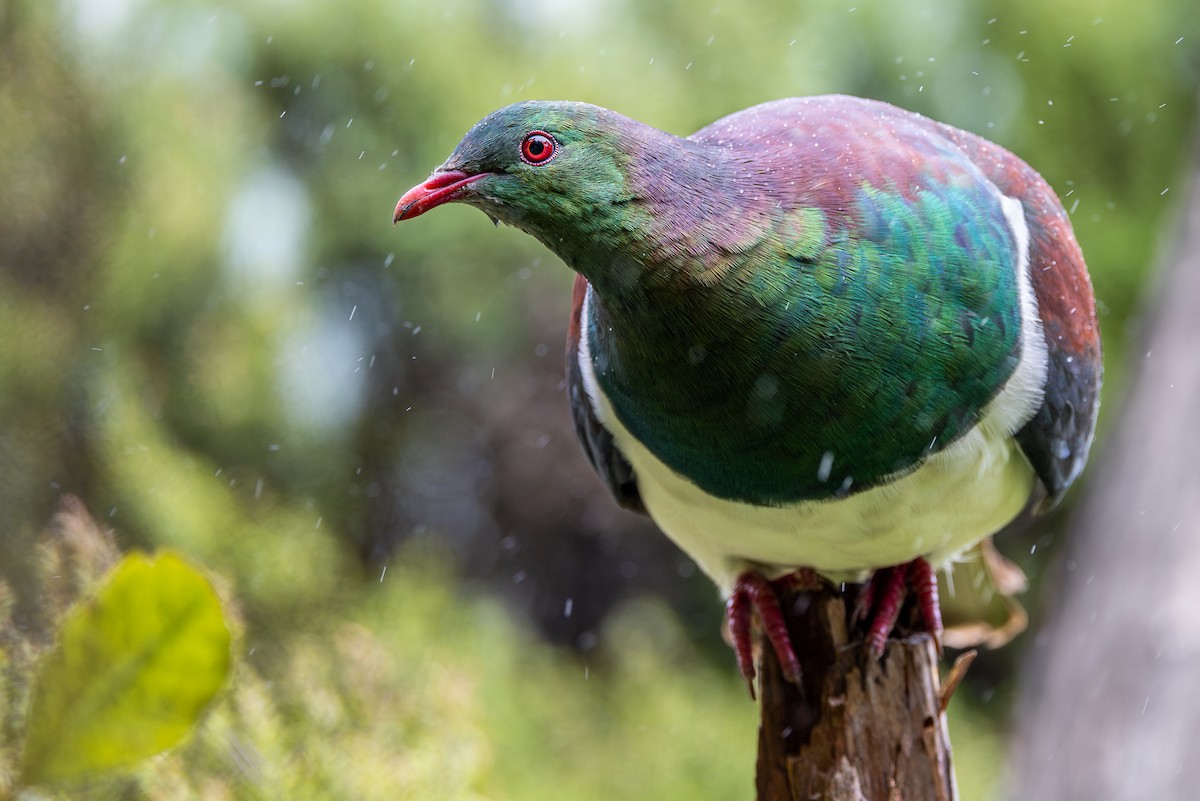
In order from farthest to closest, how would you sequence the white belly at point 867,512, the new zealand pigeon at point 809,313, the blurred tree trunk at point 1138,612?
1. the blurred tree trunk at point 1138,612
2. the white belly at point 867,512
3. the new zealand pigeon at point 809,313

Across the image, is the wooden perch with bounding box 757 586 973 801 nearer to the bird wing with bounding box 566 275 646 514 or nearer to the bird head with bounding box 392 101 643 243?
the bird wing with bounding box 566 275 646 514

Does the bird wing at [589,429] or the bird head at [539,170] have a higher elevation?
the bird head at [539,170]

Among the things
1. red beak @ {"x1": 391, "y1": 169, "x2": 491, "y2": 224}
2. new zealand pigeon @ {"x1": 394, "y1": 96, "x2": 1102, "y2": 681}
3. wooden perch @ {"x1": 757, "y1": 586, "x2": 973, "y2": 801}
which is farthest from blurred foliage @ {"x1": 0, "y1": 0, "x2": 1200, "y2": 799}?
red beak @ {"x1": 391, "y1": 169, "x2": 491, "y2": 224}

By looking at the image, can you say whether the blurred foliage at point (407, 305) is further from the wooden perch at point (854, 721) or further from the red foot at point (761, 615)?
the wooden perch at point (854, 721)

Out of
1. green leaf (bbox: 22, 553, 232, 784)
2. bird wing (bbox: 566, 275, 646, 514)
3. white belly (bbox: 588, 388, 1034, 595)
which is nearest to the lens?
green leaf (bbox: 22, 553, 232, 784)

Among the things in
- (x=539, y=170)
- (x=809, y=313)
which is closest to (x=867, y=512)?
(x=809, y=313)

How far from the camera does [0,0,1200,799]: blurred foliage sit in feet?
13.3

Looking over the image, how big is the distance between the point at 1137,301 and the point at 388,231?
3442 mm

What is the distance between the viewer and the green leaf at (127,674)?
133cm

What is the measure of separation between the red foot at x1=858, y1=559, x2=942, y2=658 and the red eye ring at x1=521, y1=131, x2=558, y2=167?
0.98m

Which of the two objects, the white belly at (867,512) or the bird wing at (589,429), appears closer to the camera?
the white belly at (867,512)

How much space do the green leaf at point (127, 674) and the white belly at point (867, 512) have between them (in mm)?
640

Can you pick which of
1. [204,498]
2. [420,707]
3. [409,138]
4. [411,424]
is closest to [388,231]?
[409,138]

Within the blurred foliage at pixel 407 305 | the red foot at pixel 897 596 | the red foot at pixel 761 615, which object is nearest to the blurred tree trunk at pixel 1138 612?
the blurred foliage at pixel 407 305
